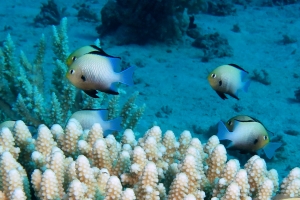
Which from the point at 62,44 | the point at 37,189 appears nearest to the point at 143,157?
the point at 37,189

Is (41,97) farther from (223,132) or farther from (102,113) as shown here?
(223,132)

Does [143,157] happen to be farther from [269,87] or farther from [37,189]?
[269,87]

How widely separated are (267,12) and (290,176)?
52.2 feet

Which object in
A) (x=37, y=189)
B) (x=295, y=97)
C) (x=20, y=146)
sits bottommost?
(x=295, y=97)

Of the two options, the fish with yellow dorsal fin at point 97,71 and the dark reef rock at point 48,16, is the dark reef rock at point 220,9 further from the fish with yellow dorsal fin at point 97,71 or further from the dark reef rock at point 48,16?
the fish with yellow dorsal fin at point 97,71

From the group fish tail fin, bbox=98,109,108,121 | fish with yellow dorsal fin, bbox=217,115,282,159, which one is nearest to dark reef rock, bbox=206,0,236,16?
fish with yellow dorsal fin, bbox=217,115,282,159

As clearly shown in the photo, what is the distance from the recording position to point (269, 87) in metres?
10.3

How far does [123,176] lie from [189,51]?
988 cm

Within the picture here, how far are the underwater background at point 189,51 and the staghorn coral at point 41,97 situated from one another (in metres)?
0.08

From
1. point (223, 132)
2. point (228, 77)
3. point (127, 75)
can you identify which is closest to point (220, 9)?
point (228, 77)

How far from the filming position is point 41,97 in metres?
4.85

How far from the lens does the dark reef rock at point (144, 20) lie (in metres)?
11.7

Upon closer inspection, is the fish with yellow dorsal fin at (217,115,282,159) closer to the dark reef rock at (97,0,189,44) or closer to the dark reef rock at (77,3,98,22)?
the dark reef rock at (97,0,189,44)

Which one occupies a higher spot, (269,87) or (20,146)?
(20,146)
